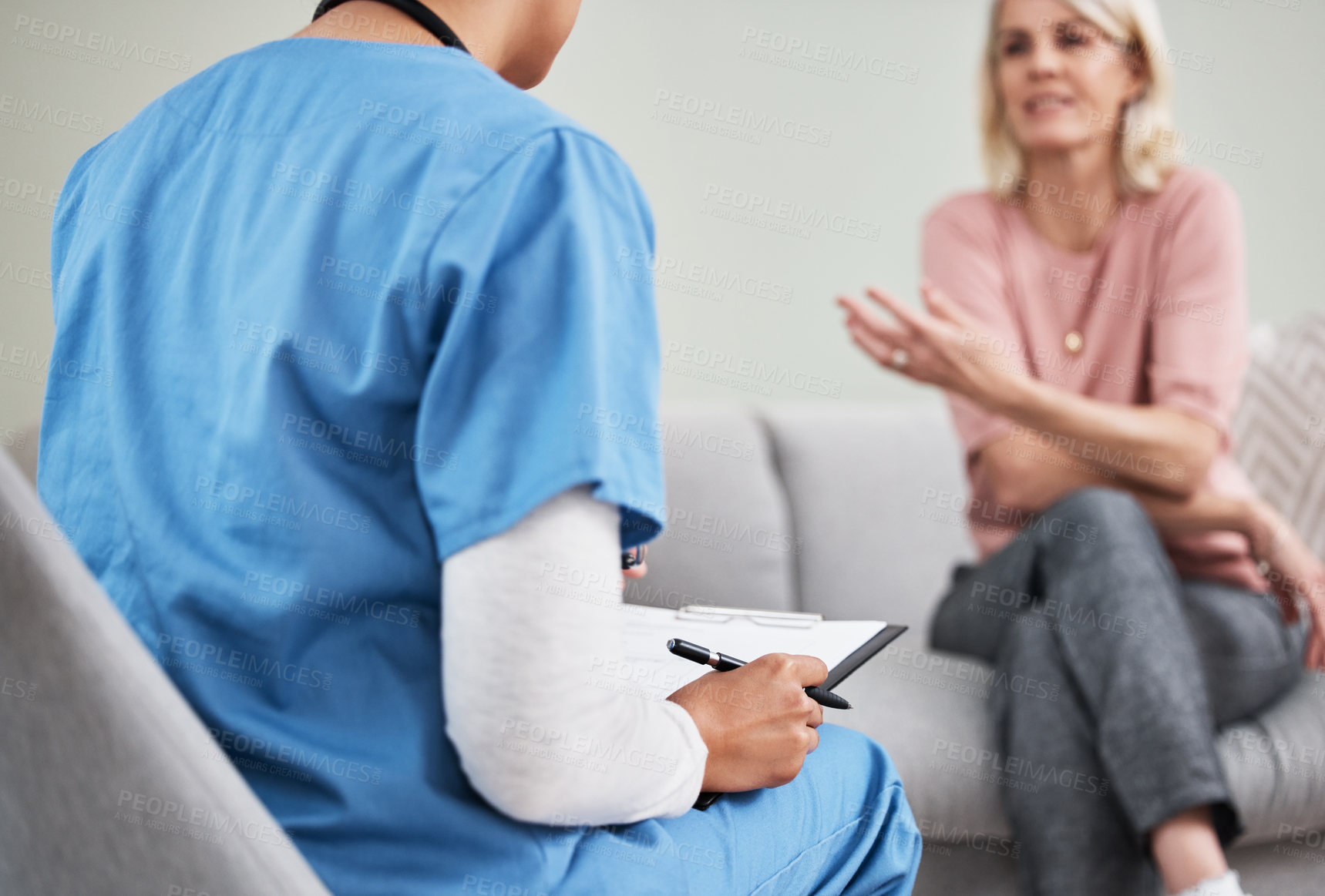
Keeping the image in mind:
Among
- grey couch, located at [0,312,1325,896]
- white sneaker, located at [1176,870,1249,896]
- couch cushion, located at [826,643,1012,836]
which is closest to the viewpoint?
grey couch, located at [0,312,1325,896]

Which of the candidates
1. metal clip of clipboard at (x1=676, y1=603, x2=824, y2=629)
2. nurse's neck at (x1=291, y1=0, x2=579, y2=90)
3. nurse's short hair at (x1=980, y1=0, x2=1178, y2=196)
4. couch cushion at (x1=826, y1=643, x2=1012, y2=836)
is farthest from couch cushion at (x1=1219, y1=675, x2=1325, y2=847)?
nurse's neck at (x1=291, y1=0, x2=579, y2=90)

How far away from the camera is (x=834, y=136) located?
2.33 metres

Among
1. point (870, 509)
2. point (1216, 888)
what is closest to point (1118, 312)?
point (870, 509)

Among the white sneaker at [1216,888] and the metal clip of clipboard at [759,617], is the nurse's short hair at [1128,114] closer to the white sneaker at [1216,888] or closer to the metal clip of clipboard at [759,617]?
the white sneaker at [1216,888]

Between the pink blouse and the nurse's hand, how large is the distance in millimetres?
1180

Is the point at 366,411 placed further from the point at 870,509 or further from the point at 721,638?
the point at 870,509

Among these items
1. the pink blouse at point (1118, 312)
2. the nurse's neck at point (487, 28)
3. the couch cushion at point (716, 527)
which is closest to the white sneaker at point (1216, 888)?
the pink blouse at point (1118, 312)

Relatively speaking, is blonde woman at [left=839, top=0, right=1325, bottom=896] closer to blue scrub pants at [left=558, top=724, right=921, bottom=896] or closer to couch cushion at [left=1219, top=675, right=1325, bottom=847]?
couch cushion at [left=1219, top=675, right=1325, bottom=847]

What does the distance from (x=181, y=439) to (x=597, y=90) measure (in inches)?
65.9

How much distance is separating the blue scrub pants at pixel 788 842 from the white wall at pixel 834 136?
1548mm

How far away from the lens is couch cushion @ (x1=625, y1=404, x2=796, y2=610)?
179 cm

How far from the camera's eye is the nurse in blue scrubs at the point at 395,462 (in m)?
0.46

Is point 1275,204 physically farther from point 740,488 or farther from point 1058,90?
point 740,488

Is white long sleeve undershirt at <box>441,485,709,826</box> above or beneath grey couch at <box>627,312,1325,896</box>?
above
